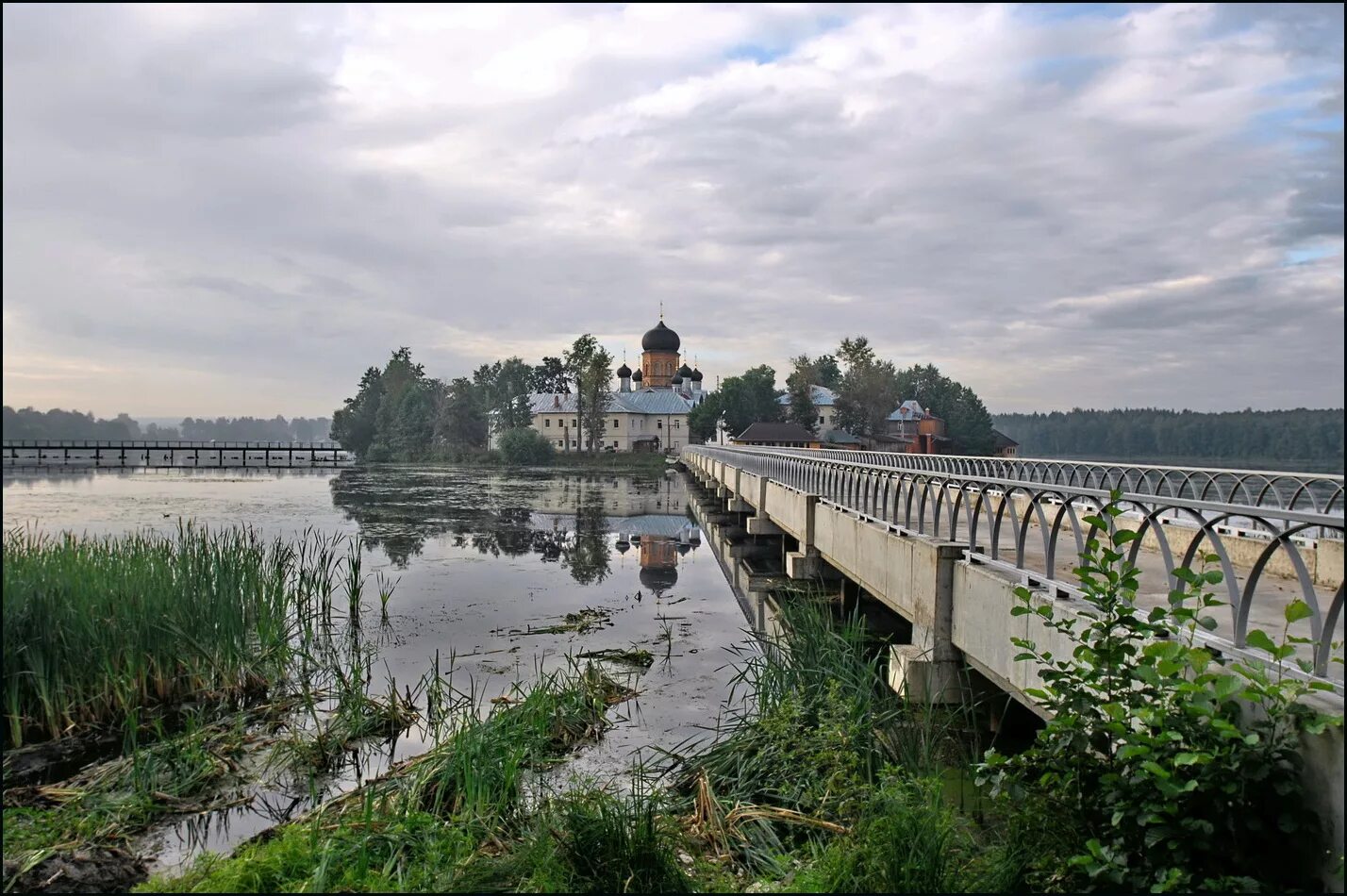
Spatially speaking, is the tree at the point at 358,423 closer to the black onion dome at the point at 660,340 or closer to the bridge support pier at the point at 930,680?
the black onion dome at the point at 660,340

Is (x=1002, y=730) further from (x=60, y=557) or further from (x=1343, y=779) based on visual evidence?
(x=60, y=557)

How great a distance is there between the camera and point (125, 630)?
9523 millimetres

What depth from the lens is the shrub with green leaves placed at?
13.1 feet

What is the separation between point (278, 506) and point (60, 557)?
2899cm

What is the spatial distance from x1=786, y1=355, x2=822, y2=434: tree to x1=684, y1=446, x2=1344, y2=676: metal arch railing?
252 feet

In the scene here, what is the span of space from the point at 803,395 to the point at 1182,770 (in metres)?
96.2

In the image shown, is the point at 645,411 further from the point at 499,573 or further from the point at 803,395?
the point at 499,573

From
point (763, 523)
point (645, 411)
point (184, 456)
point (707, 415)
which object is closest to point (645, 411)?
point (645, 411)

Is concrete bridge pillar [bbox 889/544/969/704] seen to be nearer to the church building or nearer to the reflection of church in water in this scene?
the reflection of church in water

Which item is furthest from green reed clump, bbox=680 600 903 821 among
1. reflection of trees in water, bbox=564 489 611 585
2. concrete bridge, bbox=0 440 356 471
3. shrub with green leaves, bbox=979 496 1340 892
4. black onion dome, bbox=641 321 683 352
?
black onion dome, bbox=641 321 683 352

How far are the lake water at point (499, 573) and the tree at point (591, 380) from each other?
41.8 metres

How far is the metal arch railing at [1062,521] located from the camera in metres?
4.43

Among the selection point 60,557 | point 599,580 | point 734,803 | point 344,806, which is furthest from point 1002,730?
point 599,580

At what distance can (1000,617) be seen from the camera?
773cm
